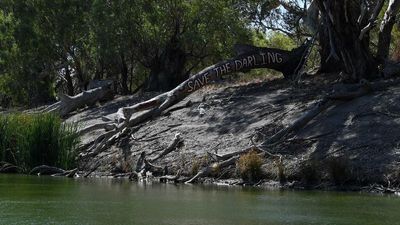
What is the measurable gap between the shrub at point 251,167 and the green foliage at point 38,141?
20.0ft

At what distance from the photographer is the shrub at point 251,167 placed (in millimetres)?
18734

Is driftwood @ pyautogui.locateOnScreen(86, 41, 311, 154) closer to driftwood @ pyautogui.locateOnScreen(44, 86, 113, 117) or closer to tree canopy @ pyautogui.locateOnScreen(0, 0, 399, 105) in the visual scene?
tree canopy @ pyautogui.locateOnScreen(0, 0, 399, 105)

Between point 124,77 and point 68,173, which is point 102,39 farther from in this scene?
point 68,173

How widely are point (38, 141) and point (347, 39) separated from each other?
9683mm

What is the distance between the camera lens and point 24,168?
22.8m

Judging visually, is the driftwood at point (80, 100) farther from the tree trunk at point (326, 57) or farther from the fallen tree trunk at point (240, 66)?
the tree trunk at point (326, 57)

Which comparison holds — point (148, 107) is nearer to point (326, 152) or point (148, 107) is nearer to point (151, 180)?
point (151, 180)

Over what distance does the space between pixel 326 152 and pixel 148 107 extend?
815 cm

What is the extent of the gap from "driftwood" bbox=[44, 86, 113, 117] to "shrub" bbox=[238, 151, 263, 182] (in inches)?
479

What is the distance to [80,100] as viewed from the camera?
30.7 metres

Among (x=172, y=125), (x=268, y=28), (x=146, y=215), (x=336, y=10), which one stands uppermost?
(x=268, y=28)

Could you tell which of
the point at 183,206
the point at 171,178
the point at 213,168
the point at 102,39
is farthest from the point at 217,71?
the point at 183,206

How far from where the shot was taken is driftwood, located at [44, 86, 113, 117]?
29.9 meters

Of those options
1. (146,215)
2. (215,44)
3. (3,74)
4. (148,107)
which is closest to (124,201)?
(146,215)
